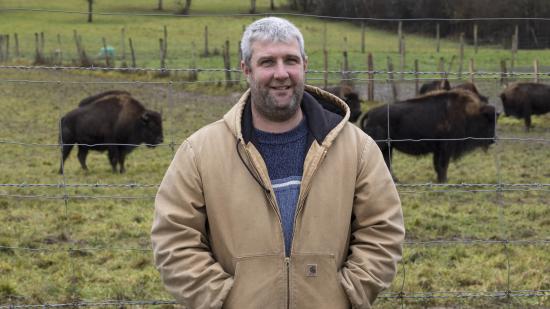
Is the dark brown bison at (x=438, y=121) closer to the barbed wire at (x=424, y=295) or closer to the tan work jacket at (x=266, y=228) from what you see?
the barbed wire at (x=424, y=295)

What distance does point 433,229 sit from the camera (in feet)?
31.6

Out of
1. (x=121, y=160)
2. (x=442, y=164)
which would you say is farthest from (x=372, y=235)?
(x=121, y=160)

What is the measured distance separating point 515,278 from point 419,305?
1.20 meters

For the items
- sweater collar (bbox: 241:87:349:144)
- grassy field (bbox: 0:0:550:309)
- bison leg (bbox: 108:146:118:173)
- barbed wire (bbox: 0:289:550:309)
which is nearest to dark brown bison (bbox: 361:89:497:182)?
grassy field (bbox: 0:0:550:309)

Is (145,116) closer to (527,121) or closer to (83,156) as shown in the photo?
(83,156)

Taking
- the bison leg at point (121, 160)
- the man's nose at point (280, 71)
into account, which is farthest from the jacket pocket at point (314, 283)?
the bison leg at point (121, 160)

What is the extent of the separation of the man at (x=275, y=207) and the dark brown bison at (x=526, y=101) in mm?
17748

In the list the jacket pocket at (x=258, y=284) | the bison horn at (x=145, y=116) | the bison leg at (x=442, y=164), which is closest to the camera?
the jacket pocket at (x=258, y=284)

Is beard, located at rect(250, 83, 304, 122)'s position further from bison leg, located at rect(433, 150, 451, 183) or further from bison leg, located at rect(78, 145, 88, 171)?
bison leg, located at rect(78, 145, 88, 171)

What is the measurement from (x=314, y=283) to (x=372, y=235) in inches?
13.0

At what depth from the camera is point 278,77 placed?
11.2ft

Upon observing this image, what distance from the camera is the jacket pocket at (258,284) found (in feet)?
11.0

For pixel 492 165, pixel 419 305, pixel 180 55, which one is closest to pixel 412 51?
pixel 180 55

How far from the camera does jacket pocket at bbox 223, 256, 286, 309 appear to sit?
3365 millimetres
